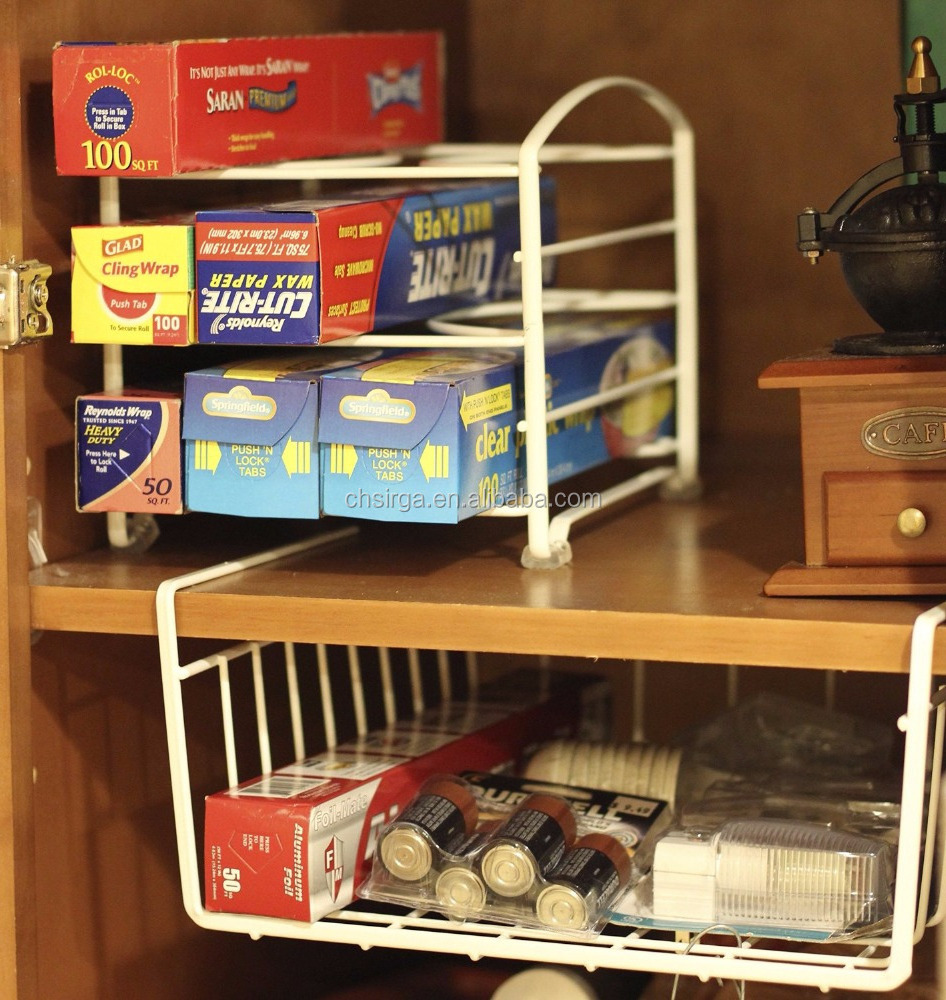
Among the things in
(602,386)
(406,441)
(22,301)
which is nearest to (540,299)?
(406,441)

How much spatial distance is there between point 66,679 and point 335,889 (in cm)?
28

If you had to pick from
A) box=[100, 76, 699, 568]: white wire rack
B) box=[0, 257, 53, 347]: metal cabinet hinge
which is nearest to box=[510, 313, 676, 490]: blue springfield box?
box=[100, 76, 699, 568]: white wire rack

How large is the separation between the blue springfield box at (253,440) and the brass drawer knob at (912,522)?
1.37 ft

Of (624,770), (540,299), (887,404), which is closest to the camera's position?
(887,404)

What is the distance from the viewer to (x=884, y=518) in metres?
1.03

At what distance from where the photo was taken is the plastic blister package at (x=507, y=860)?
41.9 inches

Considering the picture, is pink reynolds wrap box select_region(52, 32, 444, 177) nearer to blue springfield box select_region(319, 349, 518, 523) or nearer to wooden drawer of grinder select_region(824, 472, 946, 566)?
blue springfield box select_region(319, 349, 518, 523)

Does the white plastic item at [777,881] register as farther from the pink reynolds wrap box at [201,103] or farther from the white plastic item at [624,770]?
the pink reynolds wrap box at [201,103]

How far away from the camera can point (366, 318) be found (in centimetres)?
114

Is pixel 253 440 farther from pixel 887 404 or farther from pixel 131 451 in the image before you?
pixel 887 404

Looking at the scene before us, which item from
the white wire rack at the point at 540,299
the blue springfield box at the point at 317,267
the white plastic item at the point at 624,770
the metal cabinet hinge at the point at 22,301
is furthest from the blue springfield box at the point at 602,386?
the metal cabinet hinge at the point at 22,301

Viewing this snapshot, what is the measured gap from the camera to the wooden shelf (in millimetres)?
→ 991

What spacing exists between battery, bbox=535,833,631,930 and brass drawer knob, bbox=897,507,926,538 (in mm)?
319

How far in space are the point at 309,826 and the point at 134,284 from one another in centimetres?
42
